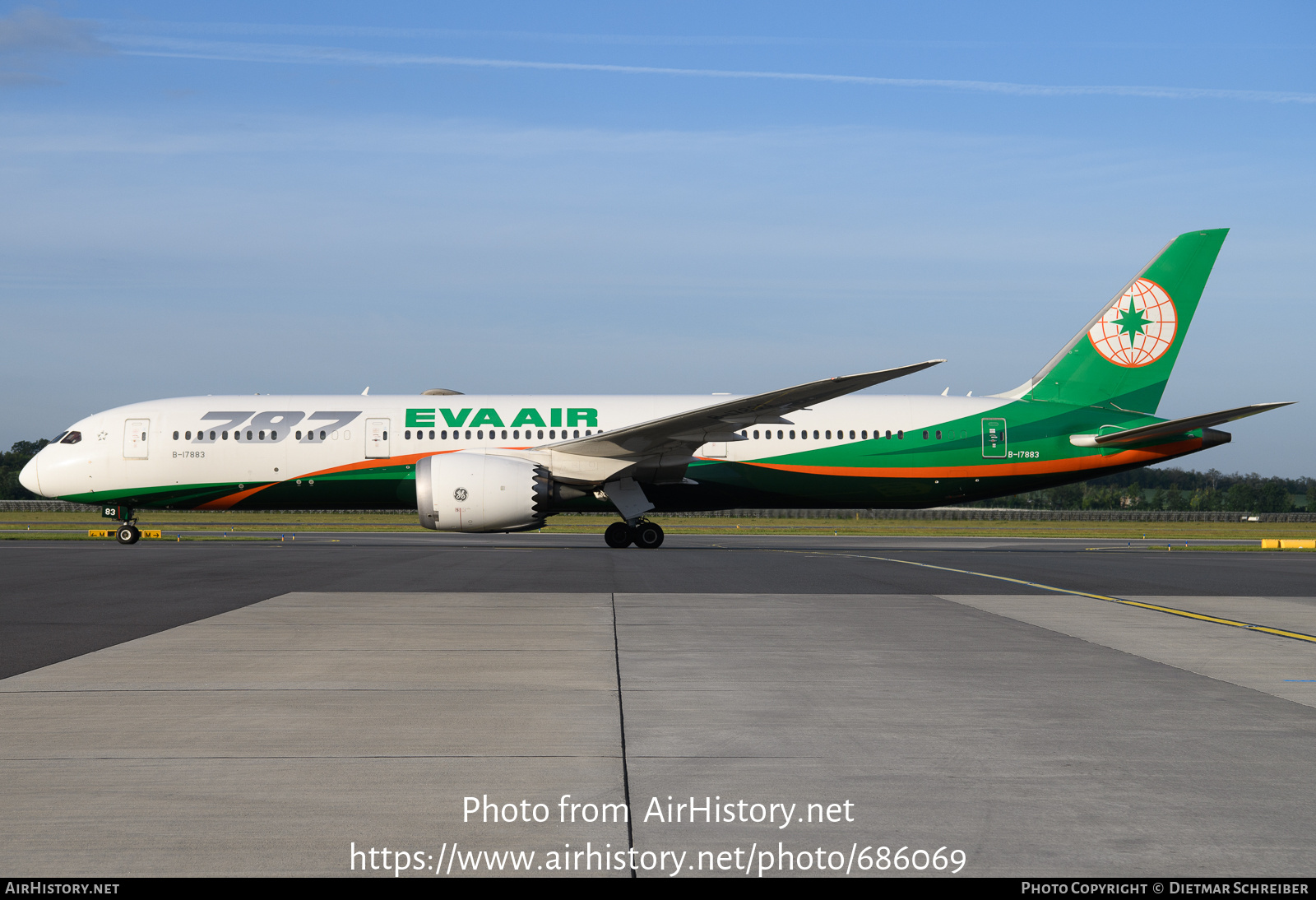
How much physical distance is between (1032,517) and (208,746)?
263 ft

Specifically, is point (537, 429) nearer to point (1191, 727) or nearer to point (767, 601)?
point (767, 601)

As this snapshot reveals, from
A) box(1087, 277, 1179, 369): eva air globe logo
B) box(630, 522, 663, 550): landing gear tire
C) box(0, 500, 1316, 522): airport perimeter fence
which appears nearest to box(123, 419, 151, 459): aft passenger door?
box(630, 522, 663, 550): landing gear tire

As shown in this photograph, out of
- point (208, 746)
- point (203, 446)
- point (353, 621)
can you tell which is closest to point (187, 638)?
point (353, 621)

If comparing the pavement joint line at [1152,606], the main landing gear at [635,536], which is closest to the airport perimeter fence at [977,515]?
the main landing gear at [635,536]

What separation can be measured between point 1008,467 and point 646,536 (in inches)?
366

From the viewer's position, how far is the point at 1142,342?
1057 inches

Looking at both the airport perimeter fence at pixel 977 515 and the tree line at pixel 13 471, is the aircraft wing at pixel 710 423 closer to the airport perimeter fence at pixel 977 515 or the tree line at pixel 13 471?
the airport perimeter fence at pixel 977 515

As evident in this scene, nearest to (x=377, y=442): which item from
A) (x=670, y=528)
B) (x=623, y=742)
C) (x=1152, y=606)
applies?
(x=1152, y=606)

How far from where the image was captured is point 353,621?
10.9 meters

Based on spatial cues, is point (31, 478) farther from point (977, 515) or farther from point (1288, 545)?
point (977, 515)

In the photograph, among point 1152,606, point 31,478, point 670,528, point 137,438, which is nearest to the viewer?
point 1152,606

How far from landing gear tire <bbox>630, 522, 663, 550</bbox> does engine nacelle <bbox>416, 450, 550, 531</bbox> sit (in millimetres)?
3293

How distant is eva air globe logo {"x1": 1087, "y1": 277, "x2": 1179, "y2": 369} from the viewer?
26859 mm

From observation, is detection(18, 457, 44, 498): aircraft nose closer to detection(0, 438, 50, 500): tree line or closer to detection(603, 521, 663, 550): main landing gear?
detection(603, 521, 663, 550): main landing gear
